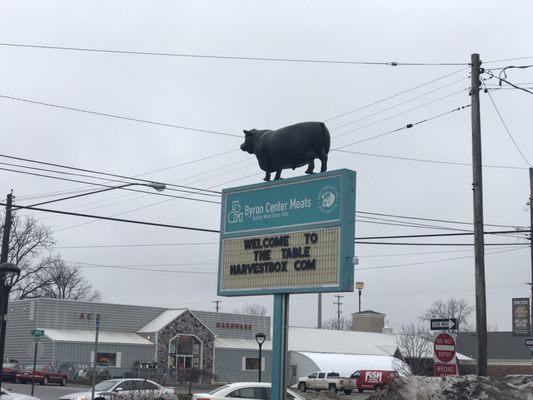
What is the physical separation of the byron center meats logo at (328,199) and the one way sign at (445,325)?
401 cm

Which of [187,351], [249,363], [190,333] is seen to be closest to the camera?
[190,333]

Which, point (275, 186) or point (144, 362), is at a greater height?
point (275, 186)

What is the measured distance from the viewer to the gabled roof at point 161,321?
5881 cm

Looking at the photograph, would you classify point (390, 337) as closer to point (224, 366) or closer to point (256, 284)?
point (224, 366)

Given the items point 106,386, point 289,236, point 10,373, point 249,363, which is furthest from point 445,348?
point 249,363

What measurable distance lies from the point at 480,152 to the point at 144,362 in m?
38.0

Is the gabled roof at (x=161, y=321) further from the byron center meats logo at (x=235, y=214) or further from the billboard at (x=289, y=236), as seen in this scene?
the billboard at (x=289, y=236)

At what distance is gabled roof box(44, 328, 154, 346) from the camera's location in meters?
53.3

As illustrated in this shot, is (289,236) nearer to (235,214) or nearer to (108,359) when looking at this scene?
(235,214)

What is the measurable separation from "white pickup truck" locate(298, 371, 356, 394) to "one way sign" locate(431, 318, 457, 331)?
39219 millimetres

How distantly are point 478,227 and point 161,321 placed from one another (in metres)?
41.4

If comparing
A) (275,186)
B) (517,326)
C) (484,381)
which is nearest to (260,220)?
(275,186)

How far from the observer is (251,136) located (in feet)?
62.7

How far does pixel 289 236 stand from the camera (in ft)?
55.5
